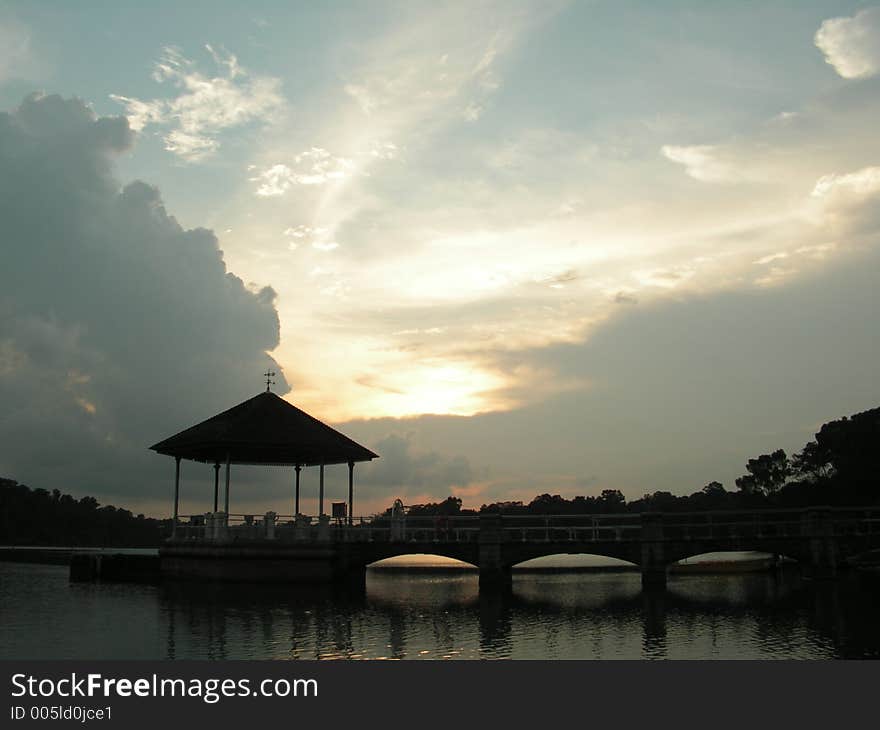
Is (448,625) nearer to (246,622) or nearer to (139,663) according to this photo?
(246,622)

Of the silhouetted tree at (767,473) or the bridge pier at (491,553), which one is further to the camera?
the silhouetted tree at (767,473)

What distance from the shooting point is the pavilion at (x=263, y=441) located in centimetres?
4156

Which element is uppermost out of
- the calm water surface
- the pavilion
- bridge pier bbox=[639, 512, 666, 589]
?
the pavilion

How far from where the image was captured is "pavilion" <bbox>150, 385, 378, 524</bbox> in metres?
41.6

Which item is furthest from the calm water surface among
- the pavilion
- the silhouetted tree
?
the silhouetted tree

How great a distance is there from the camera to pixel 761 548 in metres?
41.6

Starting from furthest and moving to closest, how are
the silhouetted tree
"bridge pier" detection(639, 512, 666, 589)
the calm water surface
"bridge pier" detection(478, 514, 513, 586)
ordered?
1. the silhouetted tree
2. "bridge pier" detection(478, 514, 513, 586)
3. "bridge pier" detection(639, 512, 666, 589)
4. the calm water surface

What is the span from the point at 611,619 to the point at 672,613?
311 cm

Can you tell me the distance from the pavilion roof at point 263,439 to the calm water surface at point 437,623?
698cm

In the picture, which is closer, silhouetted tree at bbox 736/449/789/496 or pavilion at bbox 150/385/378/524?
pavilion at bbox 150/385/378/524

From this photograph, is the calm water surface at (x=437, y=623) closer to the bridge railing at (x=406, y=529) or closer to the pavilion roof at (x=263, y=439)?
the bridge railing at (x=406, y=529)

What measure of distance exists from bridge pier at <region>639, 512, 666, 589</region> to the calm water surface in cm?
105

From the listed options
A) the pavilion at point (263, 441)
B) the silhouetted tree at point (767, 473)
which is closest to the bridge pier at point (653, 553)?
the pavilion at point (263, 441)

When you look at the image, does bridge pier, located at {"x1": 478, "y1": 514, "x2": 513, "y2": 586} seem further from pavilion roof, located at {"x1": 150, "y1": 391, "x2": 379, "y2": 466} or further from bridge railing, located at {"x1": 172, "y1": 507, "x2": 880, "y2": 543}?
pavilion roof, located at {"x1": 150, "y1": 391, "x2": 379, "y2": 466}
